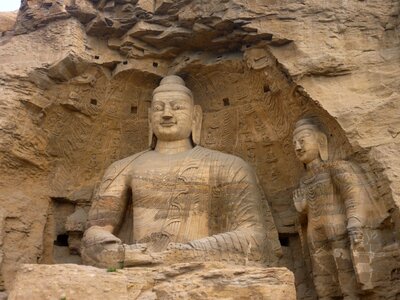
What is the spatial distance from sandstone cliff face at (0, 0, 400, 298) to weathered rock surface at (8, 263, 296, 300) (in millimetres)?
2200

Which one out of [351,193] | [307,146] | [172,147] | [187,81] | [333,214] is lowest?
[333,214]

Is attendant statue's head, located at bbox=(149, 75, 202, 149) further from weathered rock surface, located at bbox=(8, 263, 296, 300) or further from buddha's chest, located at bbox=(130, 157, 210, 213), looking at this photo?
weathered rock surface, located at bbox=(8, 263, 296, 300)

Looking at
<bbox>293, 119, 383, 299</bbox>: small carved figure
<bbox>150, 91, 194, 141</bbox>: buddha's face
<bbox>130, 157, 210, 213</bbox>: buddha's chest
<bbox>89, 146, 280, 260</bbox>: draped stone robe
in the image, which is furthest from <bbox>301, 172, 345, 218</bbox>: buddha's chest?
<bbox>150, 91, 194, 141</bbox>: buddha's face

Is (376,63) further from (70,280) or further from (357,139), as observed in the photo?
(70,280)

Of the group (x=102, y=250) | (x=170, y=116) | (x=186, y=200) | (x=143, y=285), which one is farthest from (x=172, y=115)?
(x=143, y=285)

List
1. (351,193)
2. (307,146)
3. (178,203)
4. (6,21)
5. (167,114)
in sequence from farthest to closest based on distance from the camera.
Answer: (6,21) → (167,114) → (178,203) → (307,146) → (351,193)

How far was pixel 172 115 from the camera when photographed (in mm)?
7371

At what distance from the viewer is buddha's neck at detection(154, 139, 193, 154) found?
7.38m

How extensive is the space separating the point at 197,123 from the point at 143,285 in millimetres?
3418

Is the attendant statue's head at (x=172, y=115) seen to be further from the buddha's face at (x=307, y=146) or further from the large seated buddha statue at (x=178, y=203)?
the buddha's face at (x=307, y=146)

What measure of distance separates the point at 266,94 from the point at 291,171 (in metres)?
1.03

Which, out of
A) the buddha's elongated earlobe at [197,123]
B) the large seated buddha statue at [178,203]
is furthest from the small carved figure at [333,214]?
the buddha's elongated earlobe at [197,123]

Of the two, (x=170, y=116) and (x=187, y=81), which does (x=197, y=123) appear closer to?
(x=170, y=116)

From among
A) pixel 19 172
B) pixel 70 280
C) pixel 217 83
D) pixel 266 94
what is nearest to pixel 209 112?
pixel 217 83
